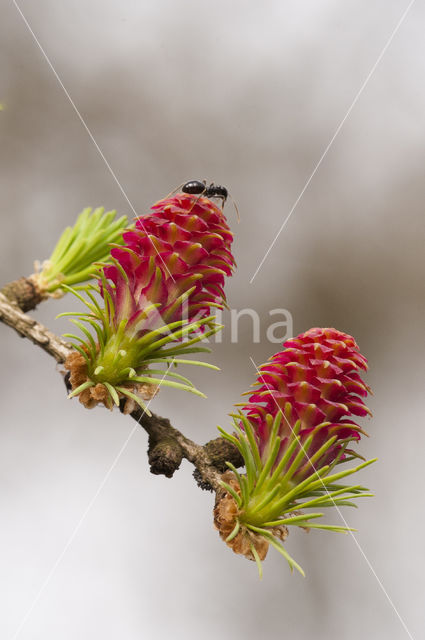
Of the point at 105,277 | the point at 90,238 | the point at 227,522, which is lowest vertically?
the point at 227,522

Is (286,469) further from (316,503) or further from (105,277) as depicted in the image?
(105,277)

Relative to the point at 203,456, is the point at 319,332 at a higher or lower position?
higher

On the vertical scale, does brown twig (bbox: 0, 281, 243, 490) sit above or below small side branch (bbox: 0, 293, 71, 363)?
below

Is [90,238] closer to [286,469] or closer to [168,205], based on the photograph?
[168,205]

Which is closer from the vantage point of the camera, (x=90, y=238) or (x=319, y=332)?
(x=319, y=332)

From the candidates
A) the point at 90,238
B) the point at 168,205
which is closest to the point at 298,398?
the point at 168,205

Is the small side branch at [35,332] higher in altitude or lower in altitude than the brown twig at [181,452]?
higher

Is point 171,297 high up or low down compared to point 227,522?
up

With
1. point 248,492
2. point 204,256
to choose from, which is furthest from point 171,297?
point 248,492

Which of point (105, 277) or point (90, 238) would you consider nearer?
point (105, 277)
